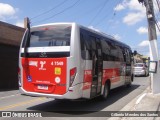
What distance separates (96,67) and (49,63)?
2331 mm

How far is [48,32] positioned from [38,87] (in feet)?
6.63

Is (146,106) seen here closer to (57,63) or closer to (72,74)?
(72,74)

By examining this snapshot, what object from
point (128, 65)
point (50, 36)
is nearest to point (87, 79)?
point (50, 36)

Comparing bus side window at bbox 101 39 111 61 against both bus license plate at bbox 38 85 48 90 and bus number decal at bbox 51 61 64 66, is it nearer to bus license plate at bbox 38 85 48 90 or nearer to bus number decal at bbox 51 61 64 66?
bus number decal at bbox 51 61 64 66

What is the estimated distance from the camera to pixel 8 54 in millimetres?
22812

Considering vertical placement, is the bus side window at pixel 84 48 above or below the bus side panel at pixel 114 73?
above

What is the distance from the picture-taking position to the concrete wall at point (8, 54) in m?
22.0

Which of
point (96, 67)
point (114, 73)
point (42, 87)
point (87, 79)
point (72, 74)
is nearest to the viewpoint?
point (72, 74)

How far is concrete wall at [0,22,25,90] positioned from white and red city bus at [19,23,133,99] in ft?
38.1

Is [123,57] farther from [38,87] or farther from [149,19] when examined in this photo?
[38,87]

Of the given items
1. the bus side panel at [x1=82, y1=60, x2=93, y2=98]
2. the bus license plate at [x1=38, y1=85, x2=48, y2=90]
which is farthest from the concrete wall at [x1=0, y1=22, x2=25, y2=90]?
the bus side panel at [x1=82, y1=60, x2=93, y2=98]

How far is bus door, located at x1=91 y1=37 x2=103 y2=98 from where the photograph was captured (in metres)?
11.2

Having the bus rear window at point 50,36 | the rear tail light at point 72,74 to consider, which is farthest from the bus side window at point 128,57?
the rear tail light at point 72,74

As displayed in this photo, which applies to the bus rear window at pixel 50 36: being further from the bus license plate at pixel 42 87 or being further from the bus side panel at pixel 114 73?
the bus side panel at pixel 114 73
